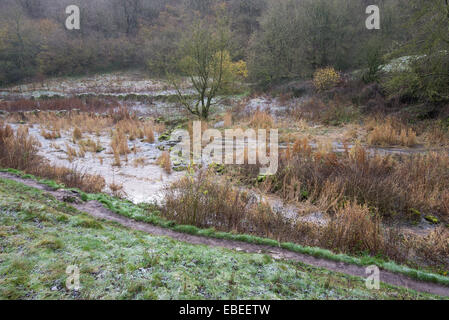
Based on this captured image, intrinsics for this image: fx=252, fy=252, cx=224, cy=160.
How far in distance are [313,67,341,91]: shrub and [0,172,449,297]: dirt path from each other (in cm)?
1600

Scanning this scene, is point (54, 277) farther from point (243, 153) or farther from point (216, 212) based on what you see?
point (243, 153)

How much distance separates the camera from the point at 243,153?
346 inches

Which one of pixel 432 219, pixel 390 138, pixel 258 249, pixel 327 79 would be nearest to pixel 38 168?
pixel 258 249

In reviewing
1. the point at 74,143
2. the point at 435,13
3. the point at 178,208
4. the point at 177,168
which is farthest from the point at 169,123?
the point at 435,13

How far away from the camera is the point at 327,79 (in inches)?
669

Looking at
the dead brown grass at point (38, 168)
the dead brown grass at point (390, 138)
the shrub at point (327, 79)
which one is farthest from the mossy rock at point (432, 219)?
the shrub at point (327, 79)

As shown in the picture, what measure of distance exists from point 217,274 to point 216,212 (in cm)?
241

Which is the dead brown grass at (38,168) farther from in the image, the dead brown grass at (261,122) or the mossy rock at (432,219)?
the dead brown grass at (261,122)

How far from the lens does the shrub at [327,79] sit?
16922 mm

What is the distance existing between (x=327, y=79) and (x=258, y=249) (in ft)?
53.2

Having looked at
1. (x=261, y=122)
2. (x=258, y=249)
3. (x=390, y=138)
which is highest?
(x=261, y=122)

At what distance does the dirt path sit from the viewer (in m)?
3.10

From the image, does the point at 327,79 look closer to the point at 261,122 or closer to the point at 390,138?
the point at 261,122

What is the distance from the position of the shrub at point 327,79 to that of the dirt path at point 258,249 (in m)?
16.0
